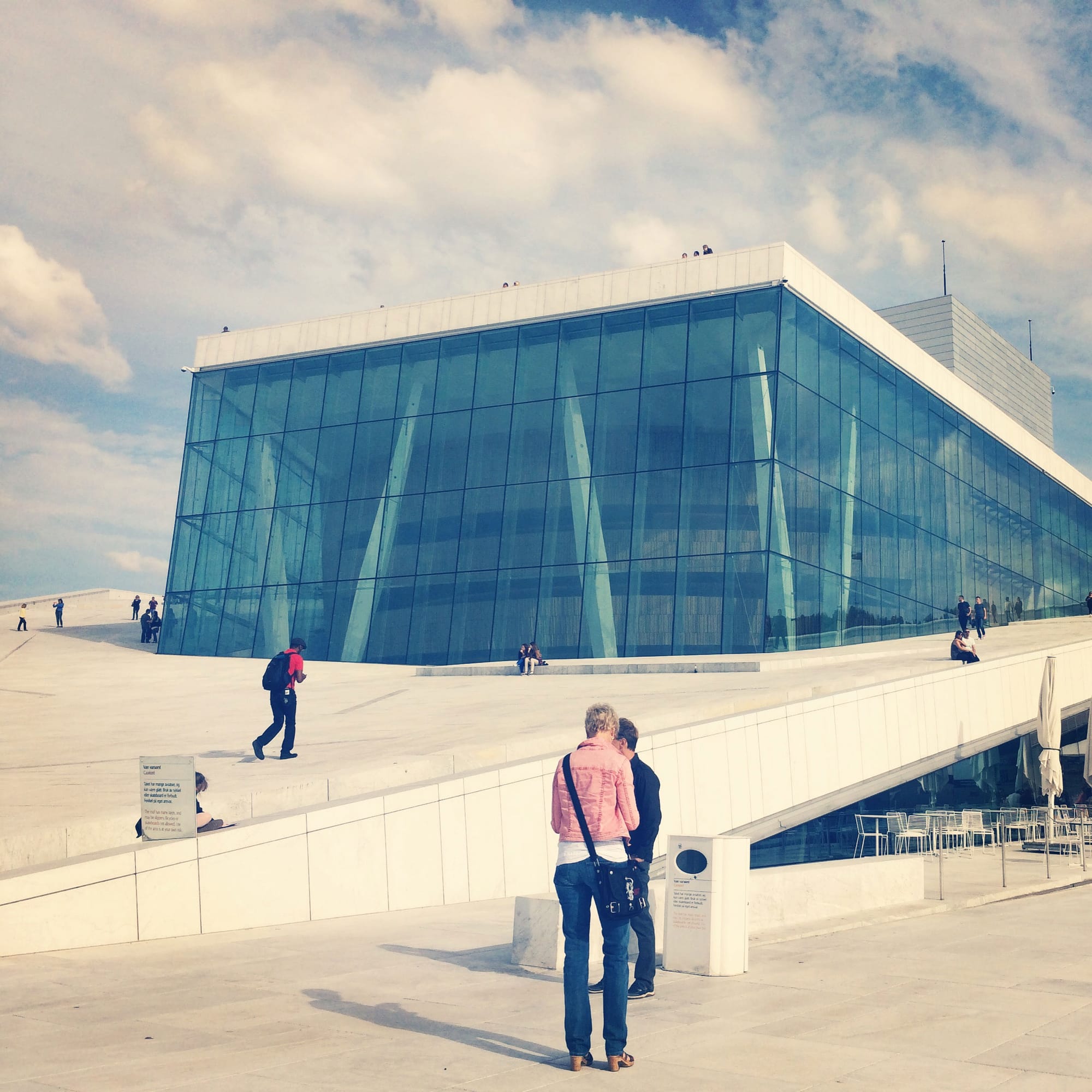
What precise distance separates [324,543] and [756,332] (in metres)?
14.7

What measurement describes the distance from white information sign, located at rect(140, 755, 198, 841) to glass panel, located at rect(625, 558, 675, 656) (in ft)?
76.0

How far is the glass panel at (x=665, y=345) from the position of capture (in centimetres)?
3344

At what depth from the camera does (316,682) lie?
28156 mm

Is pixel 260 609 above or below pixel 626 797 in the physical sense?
above

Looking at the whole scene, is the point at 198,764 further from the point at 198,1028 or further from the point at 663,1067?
the point at 663,1067

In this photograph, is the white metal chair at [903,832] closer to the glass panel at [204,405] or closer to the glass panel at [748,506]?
the glass panel at [748,506]

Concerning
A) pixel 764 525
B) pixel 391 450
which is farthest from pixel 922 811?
pixel 391 450

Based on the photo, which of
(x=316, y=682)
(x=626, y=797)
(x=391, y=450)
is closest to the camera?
(x=626, y=797)

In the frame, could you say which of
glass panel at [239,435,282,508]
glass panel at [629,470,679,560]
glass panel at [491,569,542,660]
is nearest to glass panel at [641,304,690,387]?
glass panel at [629,470,679,560]

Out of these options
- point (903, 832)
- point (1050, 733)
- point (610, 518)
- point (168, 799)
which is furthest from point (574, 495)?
point (168, 799)

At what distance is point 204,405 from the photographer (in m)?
41.1

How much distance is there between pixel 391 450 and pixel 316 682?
11.0m

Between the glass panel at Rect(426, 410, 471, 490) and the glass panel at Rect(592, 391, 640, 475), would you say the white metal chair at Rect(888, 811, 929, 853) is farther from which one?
the glass panel at Rect(426, 410, 471, 490)

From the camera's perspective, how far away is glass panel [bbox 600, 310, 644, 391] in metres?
34.1
